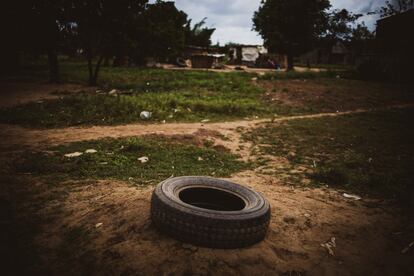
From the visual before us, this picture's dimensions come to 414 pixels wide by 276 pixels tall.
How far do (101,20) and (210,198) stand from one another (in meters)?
13.0

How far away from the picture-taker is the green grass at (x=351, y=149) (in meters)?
4.72

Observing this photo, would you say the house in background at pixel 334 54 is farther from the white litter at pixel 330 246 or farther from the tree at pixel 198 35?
the white litter at pixel 330 246

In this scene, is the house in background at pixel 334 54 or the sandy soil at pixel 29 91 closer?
the sandy soil at pixel 29 91

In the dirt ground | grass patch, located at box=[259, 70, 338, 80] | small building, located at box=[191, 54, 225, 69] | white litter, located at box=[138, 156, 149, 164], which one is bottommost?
the dirt ground

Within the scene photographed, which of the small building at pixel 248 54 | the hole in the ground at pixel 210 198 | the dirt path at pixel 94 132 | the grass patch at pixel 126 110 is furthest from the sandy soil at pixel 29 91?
the small building at pixel 248 54

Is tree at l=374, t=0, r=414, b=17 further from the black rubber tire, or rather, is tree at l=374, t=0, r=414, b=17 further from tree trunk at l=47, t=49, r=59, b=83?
the black rubber tire

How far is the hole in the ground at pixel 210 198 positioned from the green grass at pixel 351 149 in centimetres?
175

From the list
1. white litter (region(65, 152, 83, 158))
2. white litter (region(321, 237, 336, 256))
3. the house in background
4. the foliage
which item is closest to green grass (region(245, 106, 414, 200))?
white litter (region(321, 237, 336, 256))

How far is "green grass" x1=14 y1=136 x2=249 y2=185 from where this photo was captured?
455 centimetres

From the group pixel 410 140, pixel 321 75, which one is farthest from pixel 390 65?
pixel 410 140

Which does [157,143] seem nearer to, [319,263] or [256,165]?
[256,165]

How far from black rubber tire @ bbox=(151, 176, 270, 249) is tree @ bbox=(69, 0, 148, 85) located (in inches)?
501

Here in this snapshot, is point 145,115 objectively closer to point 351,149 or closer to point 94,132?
point 94,132

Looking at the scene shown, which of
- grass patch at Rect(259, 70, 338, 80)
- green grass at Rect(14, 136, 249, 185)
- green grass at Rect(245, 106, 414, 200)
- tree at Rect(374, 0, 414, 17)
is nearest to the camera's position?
green grass at Rect(14, 136, 249, 185)
